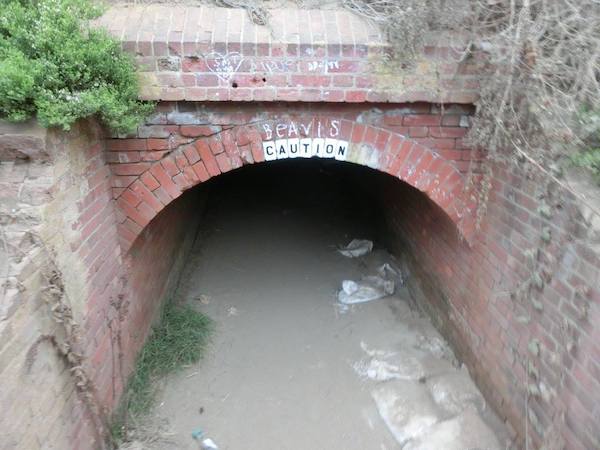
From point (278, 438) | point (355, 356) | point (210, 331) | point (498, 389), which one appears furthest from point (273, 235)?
point (498, 389)

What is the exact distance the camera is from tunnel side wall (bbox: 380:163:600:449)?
7.50 feet

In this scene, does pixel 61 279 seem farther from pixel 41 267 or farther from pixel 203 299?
pixel 203 299

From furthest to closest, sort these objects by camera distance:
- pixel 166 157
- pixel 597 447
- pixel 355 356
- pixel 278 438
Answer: pixel 355 356, pixel 278 438, pixel 166 157, pixel 597 447

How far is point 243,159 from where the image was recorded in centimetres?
314

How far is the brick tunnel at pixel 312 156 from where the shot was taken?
236cm

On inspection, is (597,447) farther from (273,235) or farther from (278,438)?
(273,235)

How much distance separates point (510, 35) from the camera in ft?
8.63

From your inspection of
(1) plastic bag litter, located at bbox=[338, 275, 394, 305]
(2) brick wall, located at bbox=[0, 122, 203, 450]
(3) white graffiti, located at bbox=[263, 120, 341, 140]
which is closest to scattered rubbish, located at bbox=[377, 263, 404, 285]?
(1) plastic bag litter, located at bbox=[338, 275, 394, 305]

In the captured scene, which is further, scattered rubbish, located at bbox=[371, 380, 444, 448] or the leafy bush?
scattered rubbish, located at bbox=[371, 380, 444, 448]

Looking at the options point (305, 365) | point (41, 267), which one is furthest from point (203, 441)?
point (41, 267)

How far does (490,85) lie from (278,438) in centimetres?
283

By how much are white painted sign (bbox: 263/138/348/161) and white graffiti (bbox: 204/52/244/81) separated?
0.53m

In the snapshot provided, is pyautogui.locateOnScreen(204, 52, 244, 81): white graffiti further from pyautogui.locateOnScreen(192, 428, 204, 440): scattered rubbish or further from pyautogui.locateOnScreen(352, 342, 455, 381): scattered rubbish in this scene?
pyautogui.locateOnScreen(352, 342, 455, 381): scattered rubbish

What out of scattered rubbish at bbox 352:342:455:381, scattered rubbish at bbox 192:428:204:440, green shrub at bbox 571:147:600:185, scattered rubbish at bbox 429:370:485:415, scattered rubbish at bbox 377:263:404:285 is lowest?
scattered rubbish at bbox 377:263:404:285
